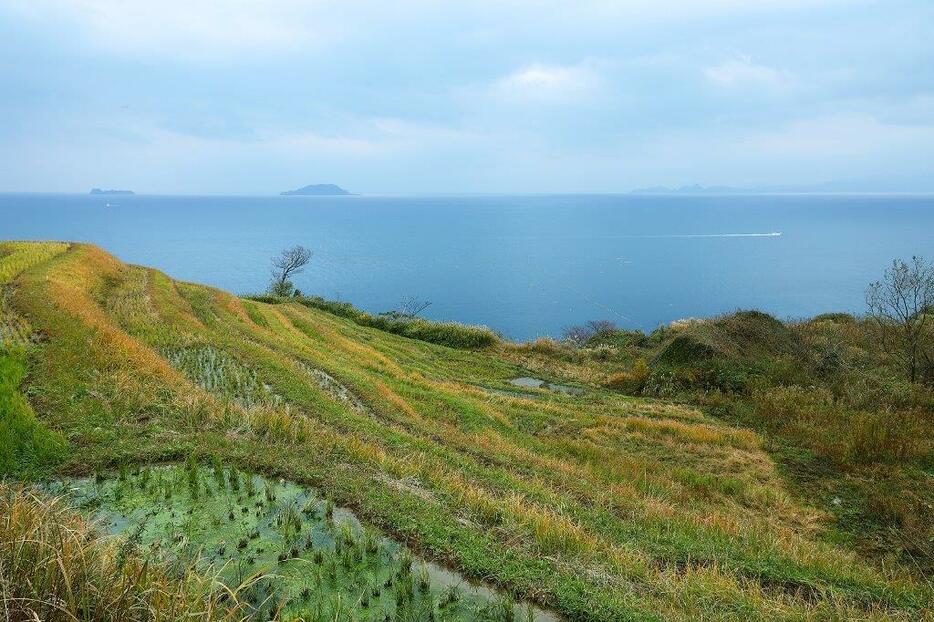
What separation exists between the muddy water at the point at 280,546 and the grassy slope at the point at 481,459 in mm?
424

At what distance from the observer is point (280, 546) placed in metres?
6.96

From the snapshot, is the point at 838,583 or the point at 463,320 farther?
the point at 463,320

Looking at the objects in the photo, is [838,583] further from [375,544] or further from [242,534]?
[242,534]

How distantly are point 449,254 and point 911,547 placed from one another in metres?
164

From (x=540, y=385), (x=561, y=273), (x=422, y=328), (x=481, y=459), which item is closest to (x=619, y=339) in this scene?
(x=422, y=328)

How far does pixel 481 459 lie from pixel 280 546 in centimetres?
669

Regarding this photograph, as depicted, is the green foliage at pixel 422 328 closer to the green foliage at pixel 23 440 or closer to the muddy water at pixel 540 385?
the muddy water at pixel 540 385

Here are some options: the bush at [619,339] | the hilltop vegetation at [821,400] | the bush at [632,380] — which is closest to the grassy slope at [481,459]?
the hilltop vegetation at [821,400]

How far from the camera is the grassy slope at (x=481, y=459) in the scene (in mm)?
7180

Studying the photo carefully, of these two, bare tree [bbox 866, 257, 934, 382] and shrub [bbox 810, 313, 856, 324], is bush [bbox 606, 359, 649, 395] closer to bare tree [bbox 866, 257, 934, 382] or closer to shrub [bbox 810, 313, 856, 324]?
bare tree [bbox 866, 257, 934, 382]

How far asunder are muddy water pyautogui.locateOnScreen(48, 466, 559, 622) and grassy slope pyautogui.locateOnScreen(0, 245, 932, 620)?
42 cm

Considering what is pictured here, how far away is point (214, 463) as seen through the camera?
903 cm

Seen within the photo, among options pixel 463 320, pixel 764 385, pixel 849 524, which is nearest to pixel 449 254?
pixel 463 320

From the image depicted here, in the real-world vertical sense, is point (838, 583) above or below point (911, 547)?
above
